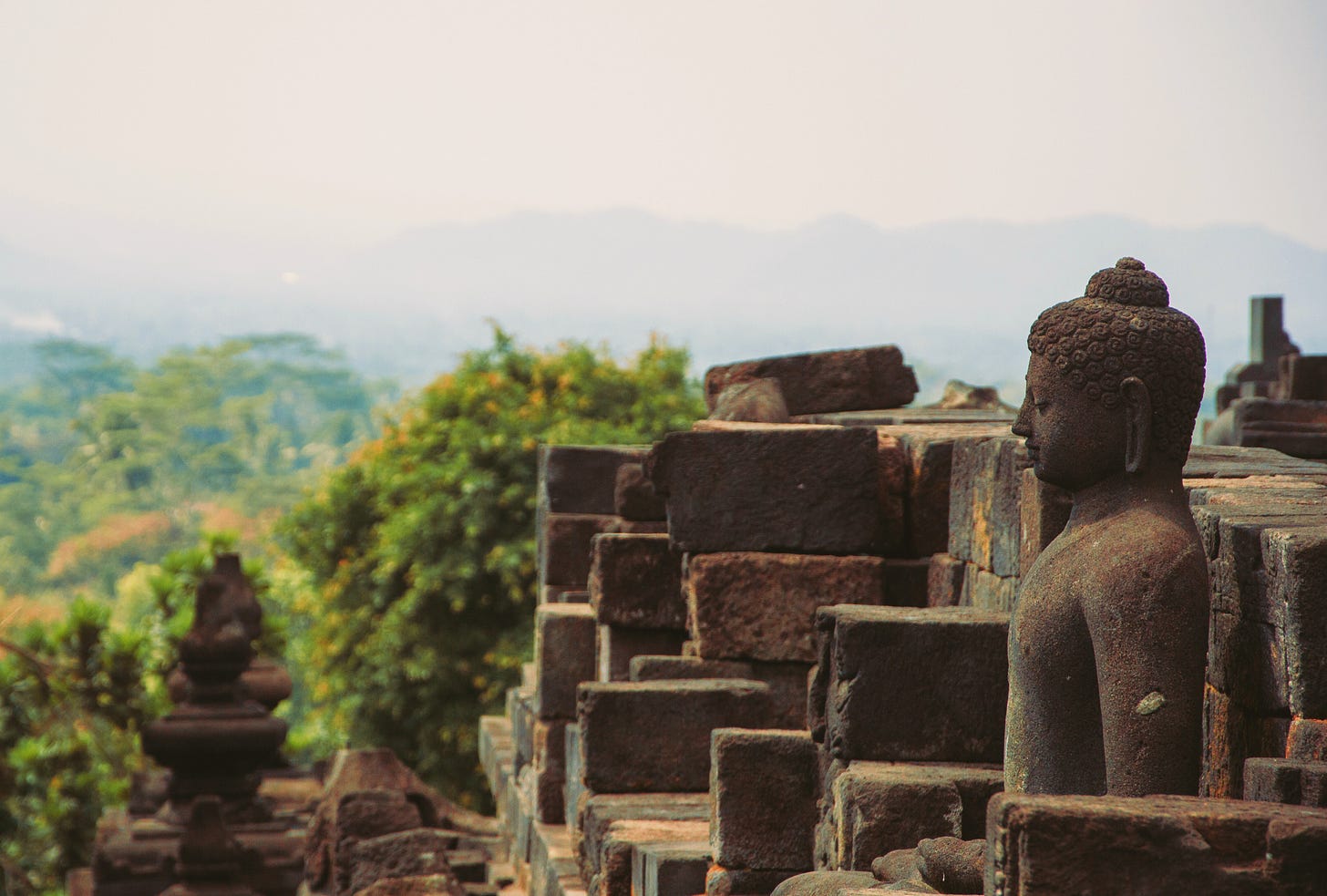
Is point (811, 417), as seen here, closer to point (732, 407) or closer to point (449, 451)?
point (732, 407)

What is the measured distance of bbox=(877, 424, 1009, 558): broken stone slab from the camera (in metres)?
6.39

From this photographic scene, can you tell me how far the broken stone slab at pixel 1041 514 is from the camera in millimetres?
4520

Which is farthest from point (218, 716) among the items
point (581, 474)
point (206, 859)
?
point (581, 474)

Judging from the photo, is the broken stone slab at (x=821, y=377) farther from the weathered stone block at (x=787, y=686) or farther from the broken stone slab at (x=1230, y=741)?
the broken stone slab at (x=1230, y=741)

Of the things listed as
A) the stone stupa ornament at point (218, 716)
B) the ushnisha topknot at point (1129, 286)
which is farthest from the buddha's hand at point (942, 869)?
the stone stupa ornament at point (218, 716)

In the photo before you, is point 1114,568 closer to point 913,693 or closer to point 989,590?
Result: point 913,693

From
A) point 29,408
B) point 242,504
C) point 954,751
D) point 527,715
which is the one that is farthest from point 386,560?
point 29,408

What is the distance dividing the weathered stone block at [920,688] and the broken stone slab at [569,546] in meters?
5.62

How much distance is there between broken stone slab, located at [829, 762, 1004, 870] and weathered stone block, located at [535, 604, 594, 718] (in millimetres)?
4399

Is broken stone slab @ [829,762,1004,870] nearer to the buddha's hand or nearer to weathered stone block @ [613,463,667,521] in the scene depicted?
the buddha's hand

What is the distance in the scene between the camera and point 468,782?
56.2ft

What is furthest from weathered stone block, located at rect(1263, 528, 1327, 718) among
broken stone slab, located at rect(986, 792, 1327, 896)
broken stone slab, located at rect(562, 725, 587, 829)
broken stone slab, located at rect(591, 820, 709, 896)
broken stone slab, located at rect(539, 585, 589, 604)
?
broken stone slab, located at rect(539, 585, 589, 604)

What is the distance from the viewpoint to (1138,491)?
3557mm

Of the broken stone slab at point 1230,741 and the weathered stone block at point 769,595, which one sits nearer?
the broken stone slab at point 1230,741
